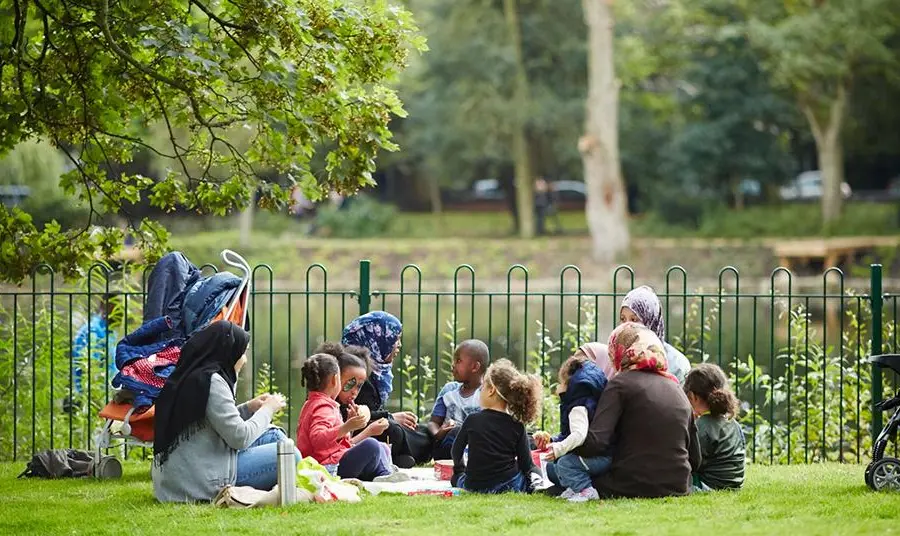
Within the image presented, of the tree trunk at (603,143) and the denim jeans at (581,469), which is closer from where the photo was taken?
the denim jeans at (581,469)

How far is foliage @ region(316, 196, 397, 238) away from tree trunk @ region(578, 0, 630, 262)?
7819mm

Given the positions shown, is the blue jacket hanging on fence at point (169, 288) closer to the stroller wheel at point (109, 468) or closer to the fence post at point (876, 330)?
the stroller wheel at point (109, 468)

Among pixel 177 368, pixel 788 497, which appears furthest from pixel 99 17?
pixel 788 497

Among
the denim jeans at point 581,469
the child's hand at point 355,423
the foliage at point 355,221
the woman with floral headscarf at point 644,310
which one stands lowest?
the denim jeans at point 581,469

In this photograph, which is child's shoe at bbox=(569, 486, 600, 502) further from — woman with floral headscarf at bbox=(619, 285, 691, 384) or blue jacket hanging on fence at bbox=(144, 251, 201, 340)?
blue jacket hanging on fence at bbox=(144, 251, 201, 340)

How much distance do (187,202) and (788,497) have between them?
14.2ft

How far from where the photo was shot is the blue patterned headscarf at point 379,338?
8539mm

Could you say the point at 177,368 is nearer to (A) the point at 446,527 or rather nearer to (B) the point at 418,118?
(A) the point at 446,527

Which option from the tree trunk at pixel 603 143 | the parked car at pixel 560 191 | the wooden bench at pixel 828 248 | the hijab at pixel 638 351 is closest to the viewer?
the hijab at pixel 638 351

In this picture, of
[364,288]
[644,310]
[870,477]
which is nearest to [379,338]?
[364,288]

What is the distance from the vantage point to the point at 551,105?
1393 inches

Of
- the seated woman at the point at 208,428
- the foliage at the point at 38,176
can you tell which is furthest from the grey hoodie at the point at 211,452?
the foliage at the point at 38,176

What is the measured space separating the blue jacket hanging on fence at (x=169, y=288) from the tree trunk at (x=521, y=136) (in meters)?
27.2

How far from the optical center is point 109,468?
828cm
